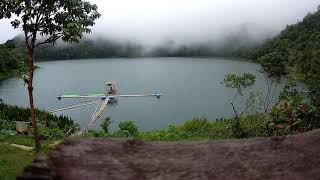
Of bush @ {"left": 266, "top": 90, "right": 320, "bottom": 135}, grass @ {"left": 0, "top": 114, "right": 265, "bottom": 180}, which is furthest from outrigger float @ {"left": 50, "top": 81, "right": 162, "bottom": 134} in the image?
bush @ {"left": 266, "top": 90, "right": 320, "bottom": 135}

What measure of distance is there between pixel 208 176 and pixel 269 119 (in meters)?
9.21

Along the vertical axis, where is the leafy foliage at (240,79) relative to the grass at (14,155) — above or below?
above

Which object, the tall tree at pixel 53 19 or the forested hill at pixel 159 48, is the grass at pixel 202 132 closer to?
the tall tree at pixel 53 19

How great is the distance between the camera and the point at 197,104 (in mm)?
37562

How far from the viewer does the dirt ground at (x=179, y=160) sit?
1.80 m

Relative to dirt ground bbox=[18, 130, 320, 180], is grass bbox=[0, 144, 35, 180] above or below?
below

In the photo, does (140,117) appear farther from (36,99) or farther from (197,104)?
(36,99)

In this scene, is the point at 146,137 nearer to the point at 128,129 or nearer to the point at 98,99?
the point at 128,129

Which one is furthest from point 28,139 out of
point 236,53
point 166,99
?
point 236,53

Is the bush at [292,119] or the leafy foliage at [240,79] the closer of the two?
the bush at [292,119]

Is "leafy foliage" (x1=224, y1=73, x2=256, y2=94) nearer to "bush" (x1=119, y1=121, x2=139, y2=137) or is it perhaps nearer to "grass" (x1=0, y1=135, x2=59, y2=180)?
"bush" (x1=119, y1=121, x2=139, y2=137)

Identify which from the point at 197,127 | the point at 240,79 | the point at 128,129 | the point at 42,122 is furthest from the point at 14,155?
the point at 240,79

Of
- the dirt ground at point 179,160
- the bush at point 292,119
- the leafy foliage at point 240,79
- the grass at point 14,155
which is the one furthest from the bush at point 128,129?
the dirt ground at point 179,160

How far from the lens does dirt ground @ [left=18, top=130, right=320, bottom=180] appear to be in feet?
5.92
